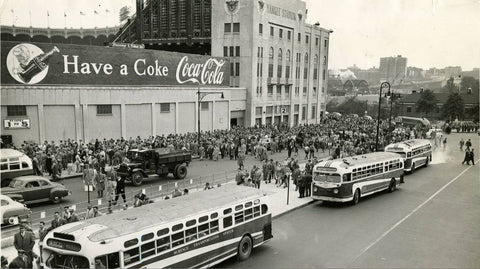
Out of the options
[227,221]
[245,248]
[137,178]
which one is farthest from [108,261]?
[137,178]

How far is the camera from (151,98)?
136ft

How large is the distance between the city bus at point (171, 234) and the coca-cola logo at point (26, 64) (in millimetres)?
25259

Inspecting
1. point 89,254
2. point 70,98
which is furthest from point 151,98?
point 89,254

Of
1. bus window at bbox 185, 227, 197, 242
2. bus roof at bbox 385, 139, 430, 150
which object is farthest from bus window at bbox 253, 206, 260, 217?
bus roof at bbox 385, 139, 430, 150

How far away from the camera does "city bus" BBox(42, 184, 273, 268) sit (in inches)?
375

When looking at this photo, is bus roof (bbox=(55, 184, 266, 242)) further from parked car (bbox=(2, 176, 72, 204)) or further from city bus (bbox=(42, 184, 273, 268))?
parked car (bbox=(2, 176, 72, 204))

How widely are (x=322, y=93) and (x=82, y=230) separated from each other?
73.7 m

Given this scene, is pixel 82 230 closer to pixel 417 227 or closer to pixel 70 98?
pixel 417 227

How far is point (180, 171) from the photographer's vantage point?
26.0 m

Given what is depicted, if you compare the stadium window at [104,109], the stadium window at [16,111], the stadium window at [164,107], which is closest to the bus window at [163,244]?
the stadium window at [16,111]

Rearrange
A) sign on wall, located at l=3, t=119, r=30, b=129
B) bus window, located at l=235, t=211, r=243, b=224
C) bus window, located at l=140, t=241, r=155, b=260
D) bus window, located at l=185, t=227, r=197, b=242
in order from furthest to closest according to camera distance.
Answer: sign on wall, located at l=3, t=119, r=30, b=129 → bus window, located at l=235, t=211, r=243, b=224 → bus window, located at l=185, t=227, r=197, b=242 → bus window, located at l=140, t=241, r=155, b=260

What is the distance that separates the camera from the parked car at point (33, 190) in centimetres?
1800

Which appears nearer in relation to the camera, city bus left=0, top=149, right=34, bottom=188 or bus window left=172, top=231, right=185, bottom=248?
bus window left=172, top=231, right=185, bottom=248

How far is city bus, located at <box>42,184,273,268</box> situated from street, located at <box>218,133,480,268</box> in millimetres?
1072
